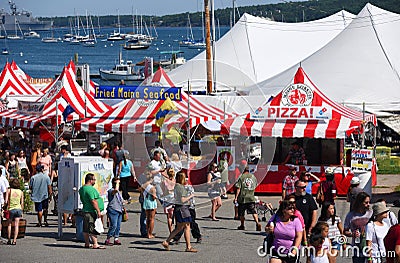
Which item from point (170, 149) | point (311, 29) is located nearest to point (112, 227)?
point (170, 149)

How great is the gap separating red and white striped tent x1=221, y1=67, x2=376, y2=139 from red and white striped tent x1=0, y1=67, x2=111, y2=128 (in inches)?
170

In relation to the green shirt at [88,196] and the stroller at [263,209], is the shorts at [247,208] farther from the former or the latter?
the green shirt at [88,196]

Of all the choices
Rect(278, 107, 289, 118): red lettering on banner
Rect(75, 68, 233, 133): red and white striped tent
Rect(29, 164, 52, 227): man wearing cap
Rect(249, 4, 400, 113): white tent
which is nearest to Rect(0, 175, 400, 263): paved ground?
Rect(29, 164, 52, 227): man wearing cap

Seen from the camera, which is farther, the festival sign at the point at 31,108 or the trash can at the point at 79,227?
the festival sign at the point at 31,108

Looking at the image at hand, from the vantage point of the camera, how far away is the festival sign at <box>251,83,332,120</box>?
17172mm

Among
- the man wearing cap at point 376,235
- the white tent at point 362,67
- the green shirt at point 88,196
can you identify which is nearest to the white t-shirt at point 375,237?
the man wearing cap at point 376,235

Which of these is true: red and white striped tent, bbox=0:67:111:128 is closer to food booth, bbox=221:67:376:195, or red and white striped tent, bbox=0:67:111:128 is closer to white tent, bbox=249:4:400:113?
food booth, bbox=221:67:376:195

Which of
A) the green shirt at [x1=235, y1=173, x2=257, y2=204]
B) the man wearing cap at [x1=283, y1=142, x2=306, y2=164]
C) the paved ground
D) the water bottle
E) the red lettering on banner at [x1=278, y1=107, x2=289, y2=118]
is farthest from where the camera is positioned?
the man wearing cap at [x1=283, y1=142, x2=306, y2=164]

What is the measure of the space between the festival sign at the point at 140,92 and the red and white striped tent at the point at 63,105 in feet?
3.21

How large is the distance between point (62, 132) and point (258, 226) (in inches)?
328

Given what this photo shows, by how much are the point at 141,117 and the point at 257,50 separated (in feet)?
44.8

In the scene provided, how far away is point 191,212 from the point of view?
39.0 ft

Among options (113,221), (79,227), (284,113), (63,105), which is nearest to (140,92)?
(63,105)

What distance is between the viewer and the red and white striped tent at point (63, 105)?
2017 cm
